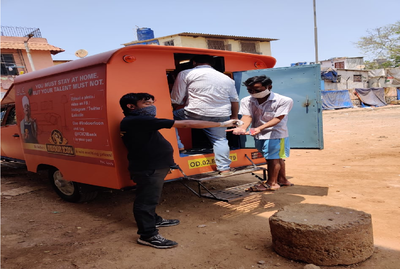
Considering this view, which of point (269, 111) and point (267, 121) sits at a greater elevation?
point (269, 111)

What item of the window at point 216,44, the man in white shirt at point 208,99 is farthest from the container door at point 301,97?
the window at point 216,44

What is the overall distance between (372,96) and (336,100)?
176 inches

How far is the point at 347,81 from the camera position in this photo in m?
34.6

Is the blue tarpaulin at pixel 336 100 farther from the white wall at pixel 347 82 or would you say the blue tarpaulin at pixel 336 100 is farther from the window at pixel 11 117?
the window at pixel 11 117

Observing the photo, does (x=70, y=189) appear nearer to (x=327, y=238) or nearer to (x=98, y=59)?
(x=98, y=59)

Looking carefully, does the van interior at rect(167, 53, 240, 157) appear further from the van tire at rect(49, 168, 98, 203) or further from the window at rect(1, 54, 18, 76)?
the window at rect(1, 54, 18, 76)

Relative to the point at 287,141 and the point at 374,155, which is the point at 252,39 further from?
the point at 287,141

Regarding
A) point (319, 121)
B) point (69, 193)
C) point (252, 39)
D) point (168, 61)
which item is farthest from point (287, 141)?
point (252, 39)

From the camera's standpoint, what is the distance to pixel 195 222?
4.11 meters

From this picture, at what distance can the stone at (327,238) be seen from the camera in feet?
8.80

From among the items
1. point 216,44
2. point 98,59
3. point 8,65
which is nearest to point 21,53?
point 8,65

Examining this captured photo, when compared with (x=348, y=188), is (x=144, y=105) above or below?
above

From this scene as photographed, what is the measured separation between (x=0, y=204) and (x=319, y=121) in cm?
531

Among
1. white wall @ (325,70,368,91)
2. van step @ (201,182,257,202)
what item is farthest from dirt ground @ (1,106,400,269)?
white wall @ (325,70,368,91)
